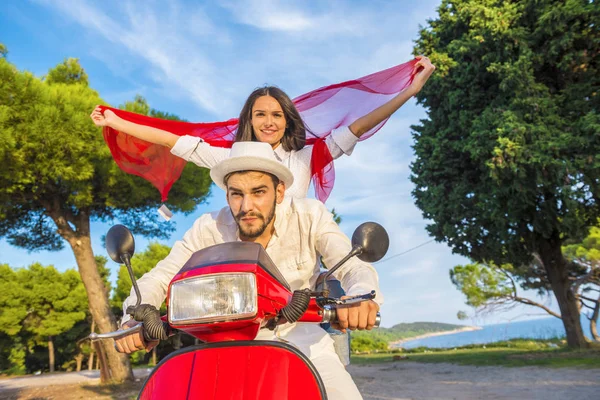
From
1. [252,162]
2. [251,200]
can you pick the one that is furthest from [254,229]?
[252,162]

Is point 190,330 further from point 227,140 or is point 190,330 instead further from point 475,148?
point 475,148

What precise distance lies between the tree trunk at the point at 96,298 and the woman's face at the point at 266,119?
933 centimetres

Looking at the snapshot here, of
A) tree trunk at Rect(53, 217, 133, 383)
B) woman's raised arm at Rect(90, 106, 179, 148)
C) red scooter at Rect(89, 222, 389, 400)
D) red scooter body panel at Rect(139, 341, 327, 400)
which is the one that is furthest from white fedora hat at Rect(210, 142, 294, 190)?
tree trunk at Rect(53, 217, 133, 383)

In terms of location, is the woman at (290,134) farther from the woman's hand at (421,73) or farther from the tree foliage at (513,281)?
the tree foliage at (513,281)

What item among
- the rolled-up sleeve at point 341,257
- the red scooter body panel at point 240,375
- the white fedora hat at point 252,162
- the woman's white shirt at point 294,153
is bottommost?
the red scooter body panel at point 240,375

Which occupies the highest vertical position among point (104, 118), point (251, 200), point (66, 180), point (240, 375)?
point (66, 180)

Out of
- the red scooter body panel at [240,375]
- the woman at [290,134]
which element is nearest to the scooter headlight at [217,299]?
the red scooter body panel at [240,375]

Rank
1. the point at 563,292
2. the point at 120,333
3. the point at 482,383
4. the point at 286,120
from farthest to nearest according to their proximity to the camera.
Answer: the point at 563,292 → the point at 482,383 → the point at 286,120 → the point at 120,333

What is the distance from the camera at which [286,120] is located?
3154mm

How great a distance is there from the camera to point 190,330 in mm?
1253

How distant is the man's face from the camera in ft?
5.84

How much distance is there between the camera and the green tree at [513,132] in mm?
10930

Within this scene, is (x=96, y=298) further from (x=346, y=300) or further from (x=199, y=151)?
(x=346, y=300)

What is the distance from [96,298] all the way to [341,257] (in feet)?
35.4
